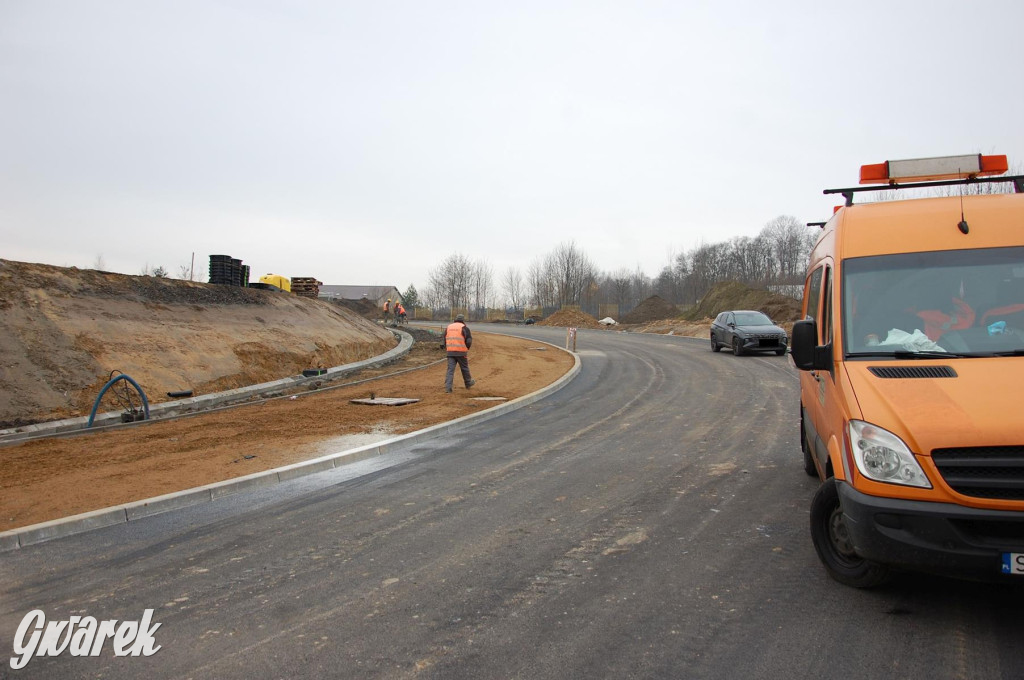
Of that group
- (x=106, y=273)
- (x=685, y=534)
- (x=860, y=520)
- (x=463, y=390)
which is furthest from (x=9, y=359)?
(x=860, y=520)

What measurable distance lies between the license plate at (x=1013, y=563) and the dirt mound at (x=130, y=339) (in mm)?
13495

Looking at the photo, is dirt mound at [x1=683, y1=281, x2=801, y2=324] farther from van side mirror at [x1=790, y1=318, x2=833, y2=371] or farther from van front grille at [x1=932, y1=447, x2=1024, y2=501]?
van front grille at [x1=932, y1=447, x2=1024, y2=501]

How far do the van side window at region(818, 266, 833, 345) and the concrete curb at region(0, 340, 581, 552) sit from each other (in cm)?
584

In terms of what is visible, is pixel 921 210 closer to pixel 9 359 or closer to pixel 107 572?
pixel 107 572

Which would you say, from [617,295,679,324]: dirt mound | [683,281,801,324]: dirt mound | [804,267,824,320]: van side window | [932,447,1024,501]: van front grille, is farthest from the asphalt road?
[617,295,679,324]: dirt mound

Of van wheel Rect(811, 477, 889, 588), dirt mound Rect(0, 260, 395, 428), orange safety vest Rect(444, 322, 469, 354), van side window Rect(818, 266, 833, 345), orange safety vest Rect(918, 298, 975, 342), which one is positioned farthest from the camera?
orange safety vest Rect(444, 322, 469, 354)

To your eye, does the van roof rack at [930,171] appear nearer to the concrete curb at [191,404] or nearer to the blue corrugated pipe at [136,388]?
the blue corrugated pipe at [136,388]

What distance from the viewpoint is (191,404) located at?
518 inches

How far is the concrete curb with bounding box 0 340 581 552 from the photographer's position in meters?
5.47

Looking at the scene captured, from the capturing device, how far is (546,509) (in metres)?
5.79

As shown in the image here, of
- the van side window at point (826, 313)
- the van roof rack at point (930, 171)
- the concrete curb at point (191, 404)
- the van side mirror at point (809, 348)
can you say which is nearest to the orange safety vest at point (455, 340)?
the concrete curb at point (191, 404)

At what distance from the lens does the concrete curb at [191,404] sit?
10.6 m

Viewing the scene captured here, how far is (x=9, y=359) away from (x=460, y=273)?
80774mm

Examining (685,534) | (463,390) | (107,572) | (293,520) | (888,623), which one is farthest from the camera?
(463,390)
